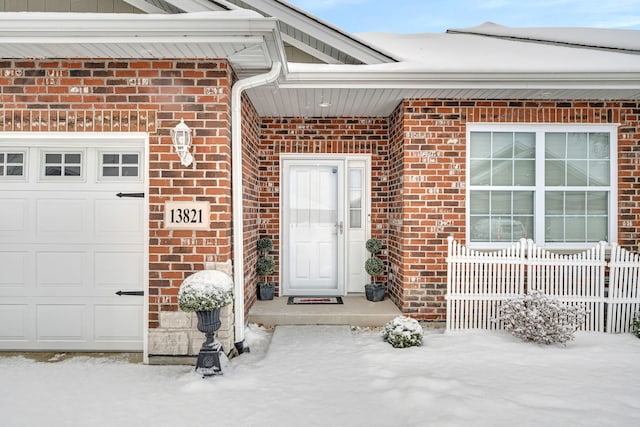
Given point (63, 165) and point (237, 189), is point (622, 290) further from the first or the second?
point (63, 165)

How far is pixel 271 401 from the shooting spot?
3254 millimetres

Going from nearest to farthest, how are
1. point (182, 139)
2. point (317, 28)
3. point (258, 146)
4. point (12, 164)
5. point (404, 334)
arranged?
point (182, 139) < point (12, 164) < point (404, 334) < point (317, 28) < point (258, 146)

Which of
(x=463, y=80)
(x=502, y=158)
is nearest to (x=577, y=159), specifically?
(x=502, y=158)

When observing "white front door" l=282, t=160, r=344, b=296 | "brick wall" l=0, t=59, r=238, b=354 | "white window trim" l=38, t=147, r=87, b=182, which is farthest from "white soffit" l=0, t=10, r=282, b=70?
"white front door" l=282, t=160, r=344, b=296

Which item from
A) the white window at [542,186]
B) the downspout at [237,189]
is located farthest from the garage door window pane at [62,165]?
the white window at [542,186]

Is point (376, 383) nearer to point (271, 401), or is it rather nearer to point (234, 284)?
point (271, 401)

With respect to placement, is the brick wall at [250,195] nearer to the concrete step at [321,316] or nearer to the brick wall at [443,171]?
the concrete step at [321,316]

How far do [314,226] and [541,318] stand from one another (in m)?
3.38

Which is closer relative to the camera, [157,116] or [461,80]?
[157,116]

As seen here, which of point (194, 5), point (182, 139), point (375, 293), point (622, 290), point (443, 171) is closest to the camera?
point (182, 139)

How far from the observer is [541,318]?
4.44 m

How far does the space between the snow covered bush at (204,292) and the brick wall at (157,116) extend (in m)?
0.34

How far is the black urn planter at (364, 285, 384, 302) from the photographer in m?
6.00

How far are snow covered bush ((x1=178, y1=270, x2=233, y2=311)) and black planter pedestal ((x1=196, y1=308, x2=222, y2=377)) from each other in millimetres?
128
